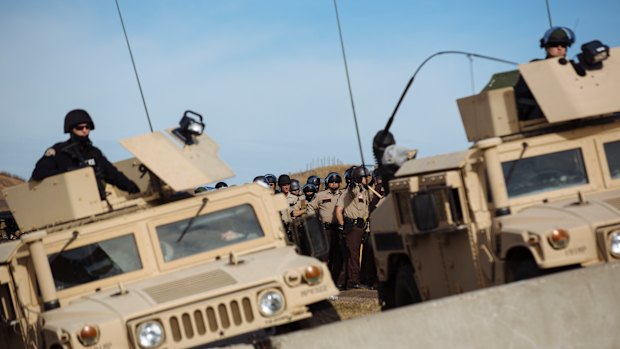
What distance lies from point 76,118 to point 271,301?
3.13m

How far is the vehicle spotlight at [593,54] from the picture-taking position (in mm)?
11562

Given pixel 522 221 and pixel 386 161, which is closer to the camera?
pixel 522 221

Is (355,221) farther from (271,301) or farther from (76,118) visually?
(271,301)

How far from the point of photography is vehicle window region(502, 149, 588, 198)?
10.8 m

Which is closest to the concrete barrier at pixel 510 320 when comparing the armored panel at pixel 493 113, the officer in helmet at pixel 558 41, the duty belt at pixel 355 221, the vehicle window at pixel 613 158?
the vehicle window at pixel 613 158

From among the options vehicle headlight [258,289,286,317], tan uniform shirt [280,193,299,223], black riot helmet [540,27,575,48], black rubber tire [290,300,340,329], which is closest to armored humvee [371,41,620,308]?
black riot helmet [540,27,575,48]

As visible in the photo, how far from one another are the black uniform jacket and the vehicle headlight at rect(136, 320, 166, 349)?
244 centimetres

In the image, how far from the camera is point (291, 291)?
389 inches

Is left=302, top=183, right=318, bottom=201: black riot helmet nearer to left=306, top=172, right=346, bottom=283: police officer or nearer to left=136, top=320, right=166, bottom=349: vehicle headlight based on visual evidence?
left=306, top=172, right=346, bottom=283: police officer

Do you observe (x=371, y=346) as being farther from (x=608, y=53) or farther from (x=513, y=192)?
(x=608, y=53)

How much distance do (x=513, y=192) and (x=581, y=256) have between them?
1192 mm

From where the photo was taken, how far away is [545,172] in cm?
1093

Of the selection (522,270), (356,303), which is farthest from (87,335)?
(356,303)

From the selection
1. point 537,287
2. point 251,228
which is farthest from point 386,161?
point 537,287
